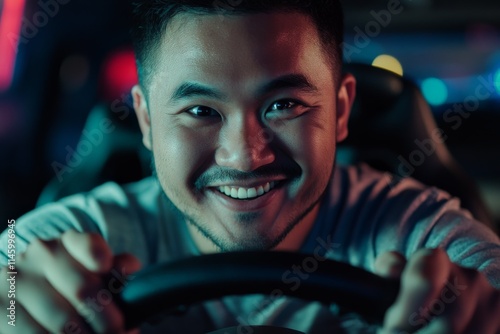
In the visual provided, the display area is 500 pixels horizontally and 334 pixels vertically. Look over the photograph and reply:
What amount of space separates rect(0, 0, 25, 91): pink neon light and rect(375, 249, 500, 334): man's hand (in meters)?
1.94

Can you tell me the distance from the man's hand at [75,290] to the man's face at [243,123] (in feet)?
0.91

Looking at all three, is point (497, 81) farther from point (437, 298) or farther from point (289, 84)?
point (437, 298)

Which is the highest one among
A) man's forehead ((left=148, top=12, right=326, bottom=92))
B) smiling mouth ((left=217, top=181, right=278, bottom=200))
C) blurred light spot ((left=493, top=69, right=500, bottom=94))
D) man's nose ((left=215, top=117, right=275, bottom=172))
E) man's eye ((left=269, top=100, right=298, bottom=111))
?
man's forehead ((left=148, top=12, right=326, bottom=92))

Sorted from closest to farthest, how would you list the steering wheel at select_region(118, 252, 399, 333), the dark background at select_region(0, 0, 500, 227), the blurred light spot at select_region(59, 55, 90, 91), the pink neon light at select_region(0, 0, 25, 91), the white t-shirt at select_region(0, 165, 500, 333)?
the steering wheel at select_region(118, 252, 399, 333), the white t-shirt at select_region(0, 165, 500, 333), the dark background at select_region(0, 0, 500, 227), the pink neon light at select_region(0, 0, 25, 91), the blurred light spot at select_region(59, 55, 90, 91)

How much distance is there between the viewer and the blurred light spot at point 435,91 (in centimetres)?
227

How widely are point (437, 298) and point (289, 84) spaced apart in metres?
0.37

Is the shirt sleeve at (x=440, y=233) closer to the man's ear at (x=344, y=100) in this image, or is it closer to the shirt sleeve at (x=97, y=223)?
the man's ear at (x=344, y=100)

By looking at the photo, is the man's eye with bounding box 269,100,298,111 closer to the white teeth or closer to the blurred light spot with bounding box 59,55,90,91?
the white teeth

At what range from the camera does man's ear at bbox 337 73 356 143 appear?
1106 mm

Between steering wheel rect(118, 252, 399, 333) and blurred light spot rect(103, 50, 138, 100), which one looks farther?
blurred light spot rect(103, 50, 138, 100)

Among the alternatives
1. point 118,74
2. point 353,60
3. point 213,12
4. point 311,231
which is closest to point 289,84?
point 213,12

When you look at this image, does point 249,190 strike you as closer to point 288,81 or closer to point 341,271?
point 288,81

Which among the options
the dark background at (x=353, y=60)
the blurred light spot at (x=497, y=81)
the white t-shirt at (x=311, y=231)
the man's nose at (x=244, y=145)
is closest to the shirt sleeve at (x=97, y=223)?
the white t-shirt at (x=311, y=231)

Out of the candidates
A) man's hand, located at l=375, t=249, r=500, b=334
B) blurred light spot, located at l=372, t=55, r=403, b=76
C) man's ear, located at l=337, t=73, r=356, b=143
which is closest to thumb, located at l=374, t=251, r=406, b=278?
man's hand, located at l=375, t=249, r=500, b=334
